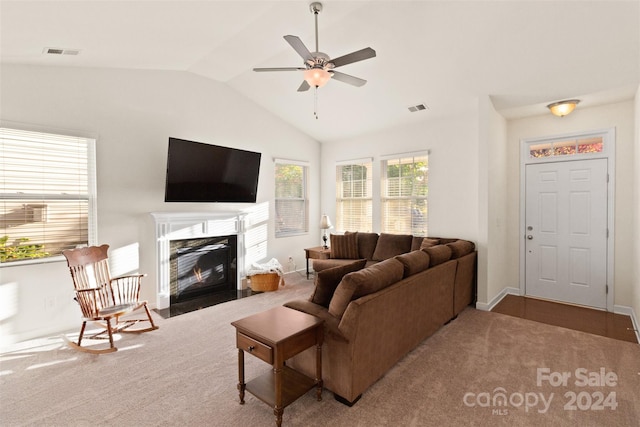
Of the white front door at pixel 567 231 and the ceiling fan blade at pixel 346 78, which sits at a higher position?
the ceiling fan blade at pixel 346 78

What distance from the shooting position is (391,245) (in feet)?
17.4

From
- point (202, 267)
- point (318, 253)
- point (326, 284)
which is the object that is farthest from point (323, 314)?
point (318, 253)

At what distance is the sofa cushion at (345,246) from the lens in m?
5.61

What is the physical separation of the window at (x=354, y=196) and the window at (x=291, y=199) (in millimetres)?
717

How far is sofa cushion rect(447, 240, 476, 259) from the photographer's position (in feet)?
12.8

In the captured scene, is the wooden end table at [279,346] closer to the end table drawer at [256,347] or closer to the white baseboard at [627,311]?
the end table drawer at [256,347]

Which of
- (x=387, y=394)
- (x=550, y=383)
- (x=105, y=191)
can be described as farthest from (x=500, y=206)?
(x=105, y=191)

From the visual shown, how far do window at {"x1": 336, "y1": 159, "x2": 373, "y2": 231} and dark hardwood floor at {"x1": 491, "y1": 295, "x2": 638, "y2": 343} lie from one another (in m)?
2.67

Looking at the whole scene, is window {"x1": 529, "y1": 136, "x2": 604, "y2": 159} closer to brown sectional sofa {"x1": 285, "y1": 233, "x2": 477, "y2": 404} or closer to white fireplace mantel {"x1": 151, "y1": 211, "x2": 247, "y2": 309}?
brown sectional sofa {"x1": 285, "y1": 233, "x2": 477, "y2": 404}

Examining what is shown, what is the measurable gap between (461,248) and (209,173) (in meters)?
3.68

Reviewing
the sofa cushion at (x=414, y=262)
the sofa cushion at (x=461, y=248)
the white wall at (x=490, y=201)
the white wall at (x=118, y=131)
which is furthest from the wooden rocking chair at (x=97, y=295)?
the white wall at (x=490, y=201)

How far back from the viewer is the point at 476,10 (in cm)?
299

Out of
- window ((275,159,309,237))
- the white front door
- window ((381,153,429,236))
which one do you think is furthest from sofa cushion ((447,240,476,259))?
window ((275,159,309,237))

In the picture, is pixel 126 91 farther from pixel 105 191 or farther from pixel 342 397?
pixel 342 397
